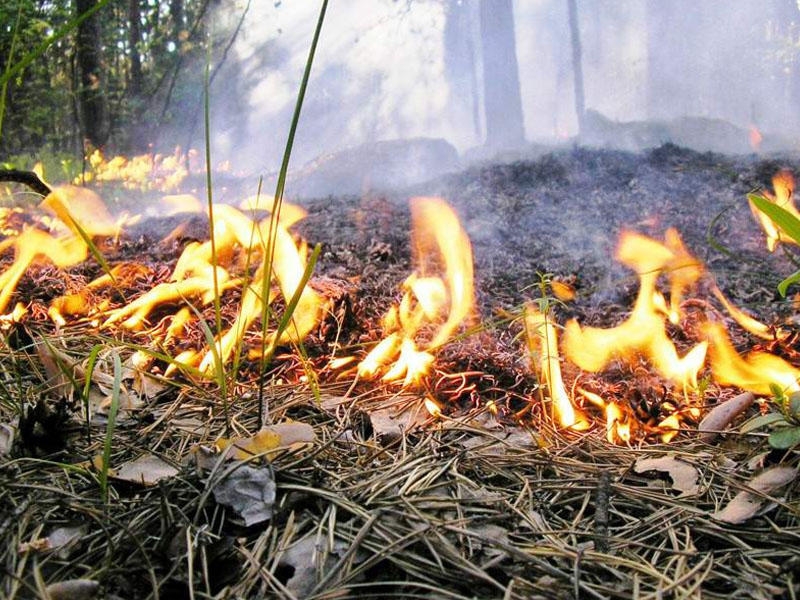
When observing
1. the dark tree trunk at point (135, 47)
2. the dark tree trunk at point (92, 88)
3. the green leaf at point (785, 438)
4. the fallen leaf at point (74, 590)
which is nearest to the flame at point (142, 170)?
the dark tree trunk at point (92, 88)

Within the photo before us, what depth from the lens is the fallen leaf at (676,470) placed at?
1.11 metres

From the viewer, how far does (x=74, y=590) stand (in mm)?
758

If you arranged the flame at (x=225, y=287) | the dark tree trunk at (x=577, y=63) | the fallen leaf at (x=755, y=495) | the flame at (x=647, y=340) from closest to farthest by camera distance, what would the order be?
the fallen leaf at (x=755, y=495) → the flame at (x=647, y=340) → the flame at (x=225, y=287) → the dark tree trunk at (x=577, y=63)

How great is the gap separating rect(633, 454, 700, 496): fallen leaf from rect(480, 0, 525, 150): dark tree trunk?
7318mm

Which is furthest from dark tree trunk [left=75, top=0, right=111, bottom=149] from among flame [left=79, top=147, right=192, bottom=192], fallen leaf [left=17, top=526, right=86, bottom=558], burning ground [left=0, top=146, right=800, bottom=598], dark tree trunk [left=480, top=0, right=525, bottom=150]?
fallen leaf [left=17, top=526, right=86, bottom=558]

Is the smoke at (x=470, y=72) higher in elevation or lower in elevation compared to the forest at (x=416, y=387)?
higher

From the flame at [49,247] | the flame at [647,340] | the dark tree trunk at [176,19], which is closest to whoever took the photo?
the flame at [647,340]

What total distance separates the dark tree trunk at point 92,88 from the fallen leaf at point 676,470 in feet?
26.7

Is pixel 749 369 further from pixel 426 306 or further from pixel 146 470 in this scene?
pixel 146 470

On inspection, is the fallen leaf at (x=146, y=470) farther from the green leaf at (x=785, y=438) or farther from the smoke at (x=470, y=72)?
the smoke at (x=470, y=72)

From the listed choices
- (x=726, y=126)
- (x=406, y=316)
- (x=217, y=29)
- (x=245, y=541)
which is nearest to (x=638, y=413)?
(x=406, y=316)

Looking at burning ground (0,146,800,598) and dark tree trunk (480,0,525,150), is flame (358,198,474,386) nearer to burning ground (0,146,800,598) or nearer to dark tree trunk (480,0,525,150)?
burning ground (0,146,800,598)

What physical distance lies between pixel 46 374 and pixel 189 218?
2433 mm

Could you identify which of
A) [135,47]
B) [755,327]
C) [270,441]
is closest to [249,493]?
[270,441]
